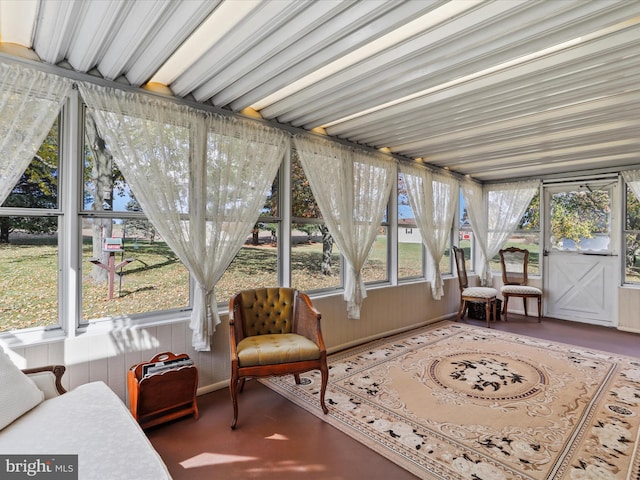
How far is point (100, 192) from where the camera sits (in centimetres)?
243

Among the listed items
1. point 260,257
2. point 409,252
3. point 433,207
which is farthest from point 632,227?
point 260,257

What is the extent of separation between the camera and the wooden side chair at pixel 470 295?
196 inches

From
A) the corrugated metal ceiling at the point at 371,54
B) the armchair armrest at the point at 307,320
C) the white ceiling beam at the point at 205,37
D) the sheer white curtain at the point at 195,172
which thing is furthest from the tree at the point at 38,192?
the armchair armrest at the point at 307,320

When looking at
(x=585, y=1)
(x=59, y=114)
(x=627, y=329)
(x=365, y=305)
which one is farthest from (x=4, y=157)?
(x=627, y=329)

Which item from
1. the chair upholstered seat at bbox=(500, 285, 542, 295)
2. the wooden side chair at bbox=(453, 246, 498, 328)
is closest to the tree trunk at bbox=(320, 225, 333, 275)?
the wooden side chair at bbox=(453, 246, 498, 328)

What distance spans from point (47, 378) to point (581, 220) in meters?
6.92

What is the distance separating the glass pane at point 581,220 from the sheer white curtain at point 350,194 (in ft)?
11.5

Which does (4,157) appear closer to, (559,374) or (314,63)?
(314,63)

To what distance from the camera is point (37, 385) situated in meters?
1.73

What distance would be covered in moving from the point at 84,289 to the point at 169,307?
2.07 ft

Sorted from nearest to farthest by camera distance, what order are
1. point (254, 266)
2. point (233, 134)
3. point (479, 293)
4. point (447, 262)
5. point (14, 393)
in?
1. point (14, 393)
2. point (233, 134)
3. point (254, 266)
4. point (479, 293)
5. point (447, 262)

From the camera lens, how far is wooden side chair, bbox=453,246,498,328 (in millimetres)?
4967

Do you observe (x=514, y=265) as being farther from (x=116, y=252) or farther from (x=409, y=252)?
(x=116, y=252)

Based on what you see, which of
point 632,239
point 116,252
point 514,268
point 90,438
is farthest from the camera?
point 514,268
